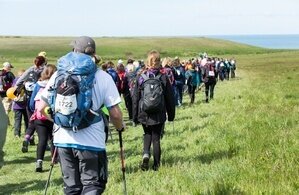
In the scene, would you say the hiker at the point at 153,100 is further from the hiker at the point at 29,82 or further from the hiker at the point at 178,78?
the hiker at the point at 178,78

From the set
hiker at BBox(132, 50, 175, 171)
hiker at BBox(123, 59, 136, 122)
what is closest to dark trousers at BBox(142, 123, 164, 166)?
hiker at BBox(132, 50, 175, 171)

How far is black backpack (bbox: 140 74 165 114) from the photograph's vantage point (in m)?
8.69

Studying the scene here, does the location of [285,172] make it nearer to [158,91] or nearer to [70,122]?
[158,91]

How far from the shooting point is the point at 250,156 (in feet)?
29.4

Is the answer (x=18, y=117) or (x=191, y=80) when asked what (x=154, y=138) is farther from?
(x=191, y=80)

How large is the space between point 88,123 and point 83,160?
393 millimetres

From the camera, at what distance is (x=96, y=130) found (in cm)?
564

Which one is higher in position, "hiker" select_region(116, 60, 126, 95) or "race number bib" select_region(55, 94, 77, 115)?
"race number bib" select_region(55, 94, 77, 115)

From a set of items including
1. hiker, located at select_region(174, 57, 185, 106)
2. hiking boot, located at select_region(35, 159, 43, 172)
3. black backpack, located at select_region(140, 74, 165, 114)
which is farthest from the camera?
hiker, located at select_region(174, 57, 185, 106)

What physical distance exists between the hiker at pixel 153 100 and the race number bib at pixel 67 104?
3.36 m

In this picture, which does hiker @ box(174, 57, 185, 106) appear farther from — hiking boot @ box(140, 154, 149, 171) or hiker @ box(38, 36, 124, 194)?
hiker @ box(38, 36, 124, 194)

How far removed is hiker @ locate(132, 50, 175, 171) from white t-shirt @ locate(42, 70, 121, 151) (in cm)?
307

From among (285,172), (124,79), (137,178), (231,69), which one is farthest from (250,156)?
(231,69)

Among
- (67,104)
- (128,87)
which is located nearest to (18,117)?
(128,87)
